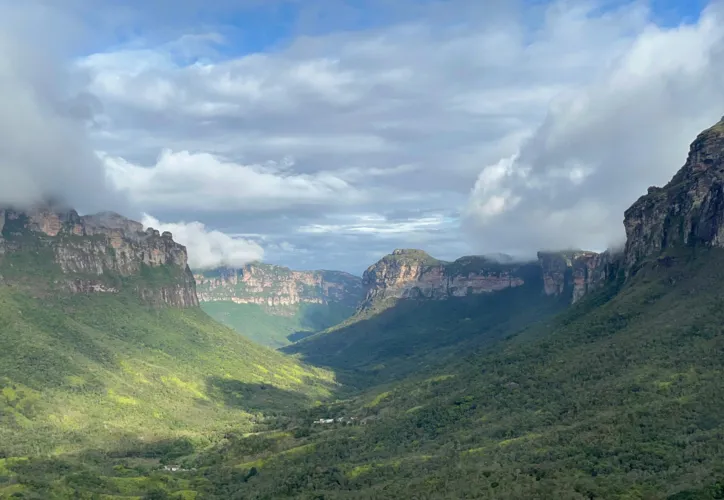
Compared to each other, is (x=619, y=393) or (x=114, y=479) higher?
(x=619, y=393)

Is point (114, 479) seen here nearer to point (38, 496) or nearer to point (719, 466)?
point (38, 496)

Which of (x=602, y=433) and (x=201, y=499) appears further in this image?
(x=201, y=499)

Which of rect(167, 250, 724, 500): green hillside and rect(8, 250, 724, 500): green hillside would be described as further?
rect(8, 250, 724, 500): green hillside

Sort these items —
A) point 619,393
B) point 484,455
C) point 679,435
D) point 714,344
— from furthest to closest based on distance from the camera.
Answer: point 714,344
point 619,393
point 484,455
point 679,435

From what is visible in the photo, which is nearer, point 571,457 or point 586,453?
point 571,457

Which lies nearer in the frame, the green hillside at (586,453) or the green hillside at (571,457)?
the green hillside at (586,453)

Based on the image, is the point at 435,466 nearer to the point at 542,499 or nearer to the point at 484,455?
the point at 484,455

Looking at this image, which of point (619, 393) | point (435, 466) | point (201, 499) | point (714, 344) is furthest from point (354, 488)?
point (714, 344)

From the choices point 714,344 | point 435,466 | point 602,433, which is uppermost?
point 714,344

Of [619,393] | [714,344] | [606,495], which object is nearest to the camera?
[606,495]

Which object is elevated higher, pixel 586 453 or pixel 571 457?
pixel 586 453
